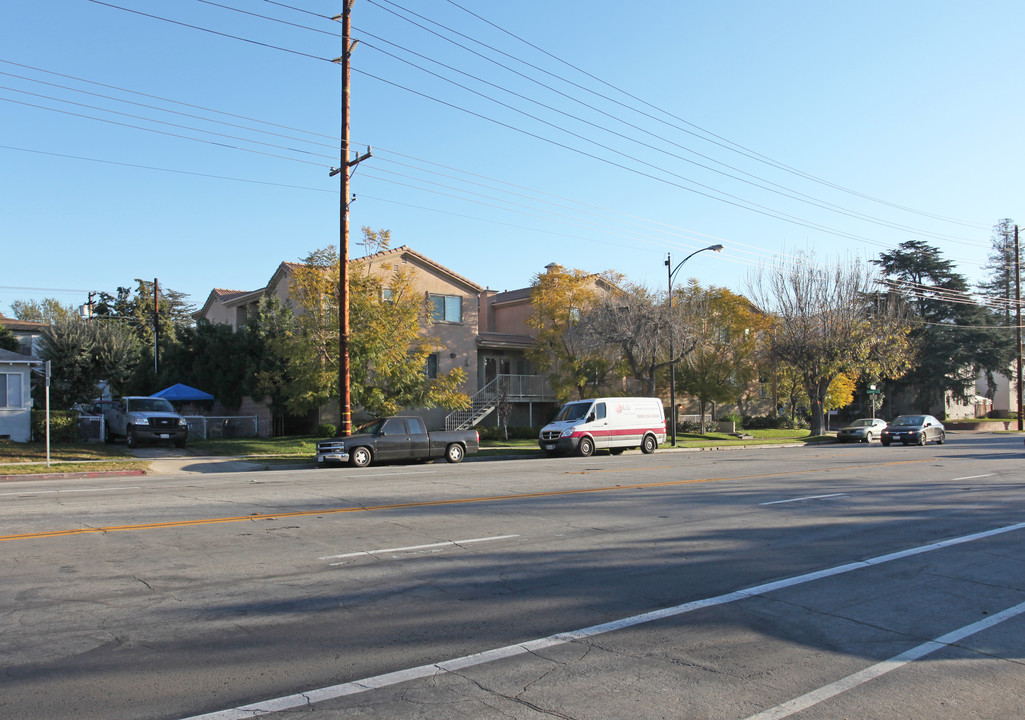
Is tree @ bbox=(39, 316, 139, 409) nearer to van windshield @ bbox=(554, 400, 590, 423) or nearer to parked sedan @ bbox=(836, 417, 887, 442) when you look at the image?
van windshield @ bbox=(554, 400, 590, 423)

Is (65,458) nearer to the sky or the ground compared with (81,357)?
nearer to the ground

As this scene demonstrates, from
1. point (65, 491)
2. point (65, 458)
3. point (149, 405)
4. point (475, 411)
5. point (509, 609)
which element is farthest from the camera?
point (475, 411)

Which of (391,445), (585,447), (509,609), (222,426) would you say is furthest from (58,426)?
(509,609)

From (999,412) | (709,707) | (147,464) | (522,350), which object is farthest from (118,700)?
(999,412)

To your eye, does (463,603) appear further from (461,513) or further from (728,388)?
(728,388)

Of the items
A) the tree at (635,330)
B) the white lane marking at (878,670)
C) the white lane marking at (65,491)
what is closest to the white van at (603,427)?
the tree at (635,330)

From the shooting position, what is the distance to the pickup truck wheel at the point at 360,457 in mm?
22719

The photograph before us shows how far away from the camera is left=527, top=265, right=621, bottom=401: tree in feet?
124

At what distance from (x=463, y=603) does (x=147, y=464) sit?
751 inches

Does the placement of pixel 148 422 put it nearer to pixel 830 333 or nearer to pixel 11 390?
pixel 11 390

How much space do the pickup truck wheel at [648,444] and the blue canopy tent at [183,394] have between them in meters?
20.2

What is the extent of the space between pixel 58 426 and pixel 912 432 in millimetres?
35555

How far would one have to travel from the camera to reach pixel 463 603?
679cm

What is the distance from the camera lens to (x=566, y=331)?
38.2 meters
